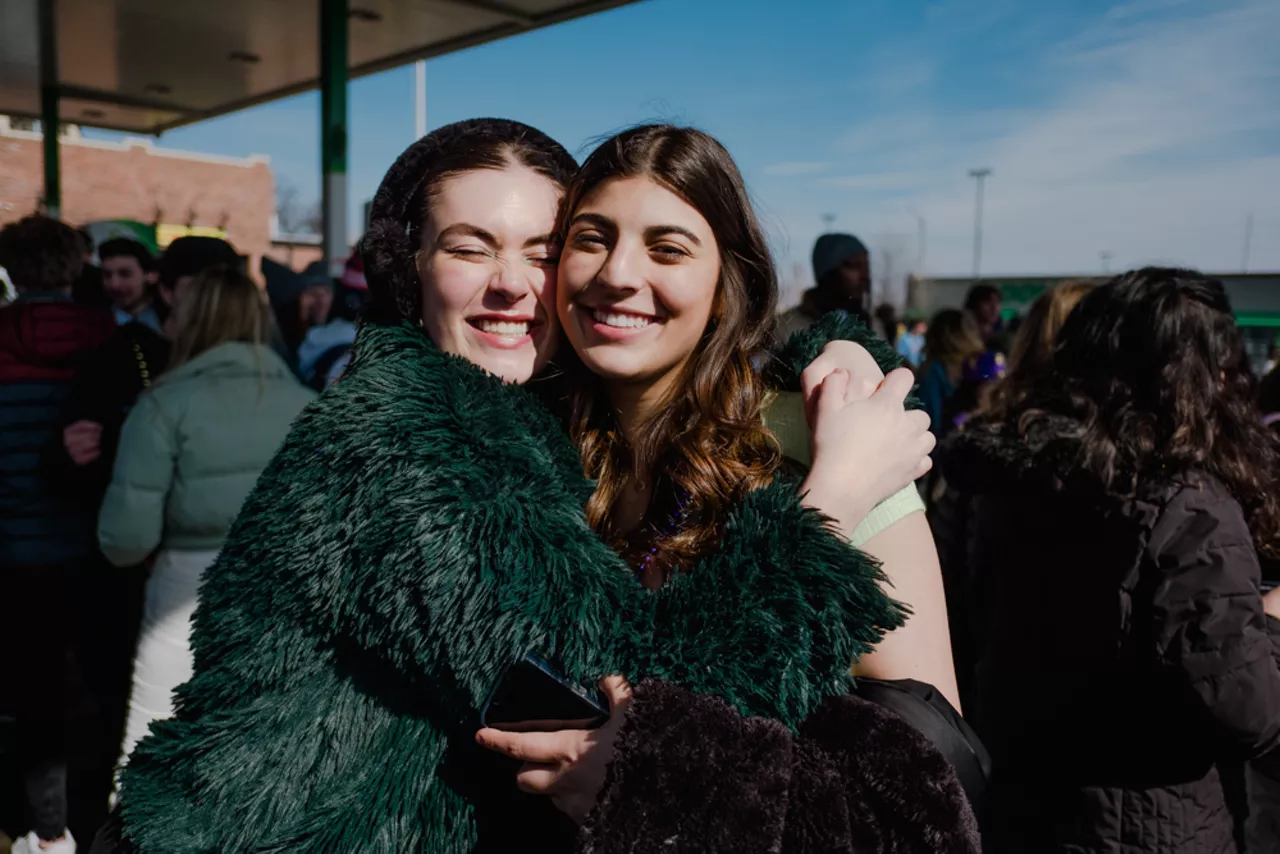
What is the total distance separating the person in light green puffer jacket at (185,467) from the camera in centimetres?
307

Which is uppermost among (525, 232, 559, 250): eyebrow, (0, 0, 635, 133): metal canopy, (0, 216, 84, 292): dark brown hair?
(0, 0, 635, 133): metal canopy

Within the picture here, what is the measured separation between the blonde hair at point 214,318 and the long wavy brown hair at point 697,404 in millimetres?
2108

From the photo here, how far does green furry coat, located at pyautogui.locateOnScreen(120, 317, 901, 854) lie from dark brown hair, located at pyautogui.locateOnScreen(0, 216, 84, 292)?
317cm

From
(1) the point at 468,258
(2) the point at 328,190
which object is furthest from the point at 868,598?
(2) the point at 328,190

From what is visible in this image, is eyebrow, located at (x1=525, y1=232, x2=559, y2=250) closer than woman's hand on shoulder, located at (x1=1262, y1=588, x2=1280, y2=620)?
Yes

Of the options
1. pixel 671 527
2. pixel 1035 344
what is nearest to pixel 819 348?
pixel 671 527

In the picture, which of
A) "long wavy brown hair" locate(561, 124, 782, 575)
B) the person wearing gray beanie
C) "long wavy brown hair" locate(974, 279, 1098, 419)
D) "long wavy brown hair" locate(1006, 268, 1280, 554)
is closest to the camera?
"long wavy brown hair" locate(561, 124, 782, 575)

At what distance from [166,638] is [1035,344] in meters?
3.31

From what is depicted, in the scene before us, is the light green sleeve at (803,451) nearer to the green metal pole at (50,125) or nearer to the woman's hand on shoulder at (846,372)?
the woman's hand on shoulder at (846,372)

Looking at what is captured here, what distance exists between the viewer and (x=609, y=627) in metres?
1.22

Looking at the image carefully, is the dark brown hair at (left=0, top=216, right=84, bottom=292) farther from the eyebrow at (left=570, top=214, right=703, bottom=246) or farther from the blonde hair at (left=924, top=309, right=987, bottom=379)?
the blonde hair at (left=924, top=309, right=987, bottom=379)

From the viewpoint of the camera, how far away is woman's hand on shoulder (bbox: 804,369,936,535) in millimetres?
1279

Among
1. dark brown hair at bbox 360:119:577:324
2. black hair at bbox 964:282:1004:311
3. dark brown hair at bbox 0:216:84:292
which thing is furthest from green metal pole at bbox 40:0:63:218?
dark brown hair at bbox 360:119:577:324

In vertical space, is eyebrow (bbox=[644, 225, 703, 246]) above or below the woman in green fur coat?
above
